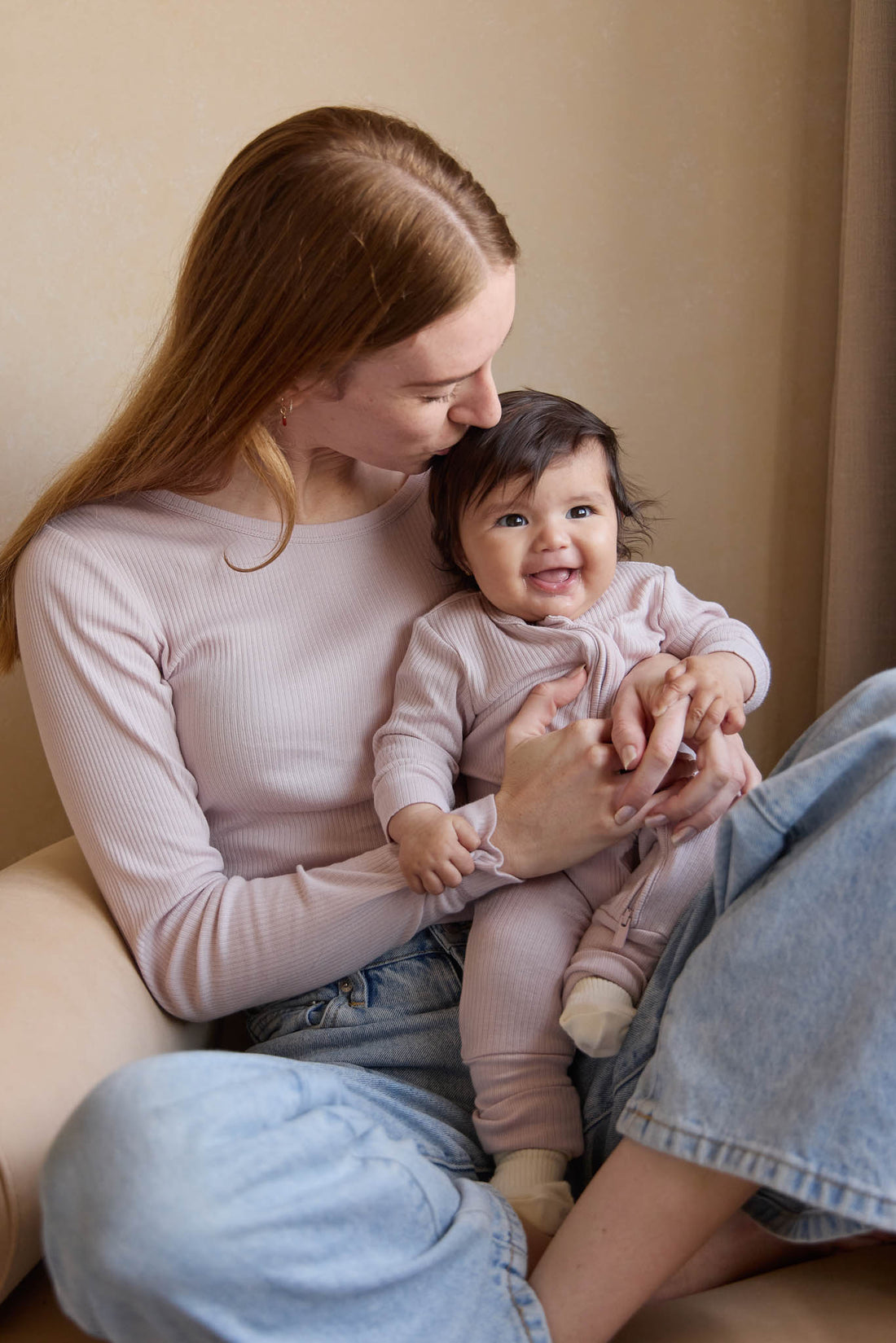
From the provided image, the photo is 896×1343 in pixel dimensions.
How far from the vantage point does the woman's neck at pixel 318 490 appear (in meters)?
1.24

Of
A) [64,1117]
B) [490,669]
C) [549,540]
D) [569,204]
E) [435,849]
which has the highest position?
[569,204]

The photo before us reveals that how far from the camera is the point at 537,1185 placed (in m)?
0.96

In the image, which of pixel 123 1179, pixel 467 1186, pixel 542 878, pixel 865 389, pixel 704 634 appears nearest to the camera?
pixel 123 1179

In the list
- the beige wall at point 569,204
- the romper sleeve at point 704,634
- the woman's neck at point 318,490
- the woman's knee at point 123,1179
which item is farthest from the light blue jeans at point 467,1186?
the beige wall at point 569,204

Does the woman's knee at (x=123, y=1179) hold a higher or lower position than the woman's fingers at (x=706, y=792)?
lower

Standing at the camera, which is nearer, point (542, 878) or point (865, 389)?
point (542, 878)

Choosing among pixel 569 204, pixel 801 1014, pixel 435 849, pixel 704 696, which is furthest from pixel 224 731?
pixel 569 204

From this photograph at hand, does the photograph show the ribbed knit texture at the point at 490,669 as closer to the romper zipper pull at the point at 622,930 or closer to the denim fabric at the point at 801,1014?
the romper zipper pull at the point at 622,930

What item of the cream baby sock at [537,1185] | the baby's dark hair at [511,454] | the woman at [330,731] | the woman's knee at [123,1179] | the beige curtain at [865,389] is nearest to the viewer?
the woman's knee at [123,1179]

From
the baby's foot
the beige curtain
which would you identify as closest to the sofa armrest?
the baby's foot

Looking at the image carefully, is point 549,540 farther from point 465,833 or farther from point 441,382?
point 465,833

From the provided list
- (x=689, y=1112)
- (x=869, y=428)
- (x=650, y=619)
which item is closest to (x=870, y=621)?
(x=869, y=428)

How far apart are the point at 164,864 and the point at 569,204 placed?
1146 mm

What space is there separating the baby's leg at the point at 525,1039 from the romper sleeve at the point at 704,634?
30 centimetres
